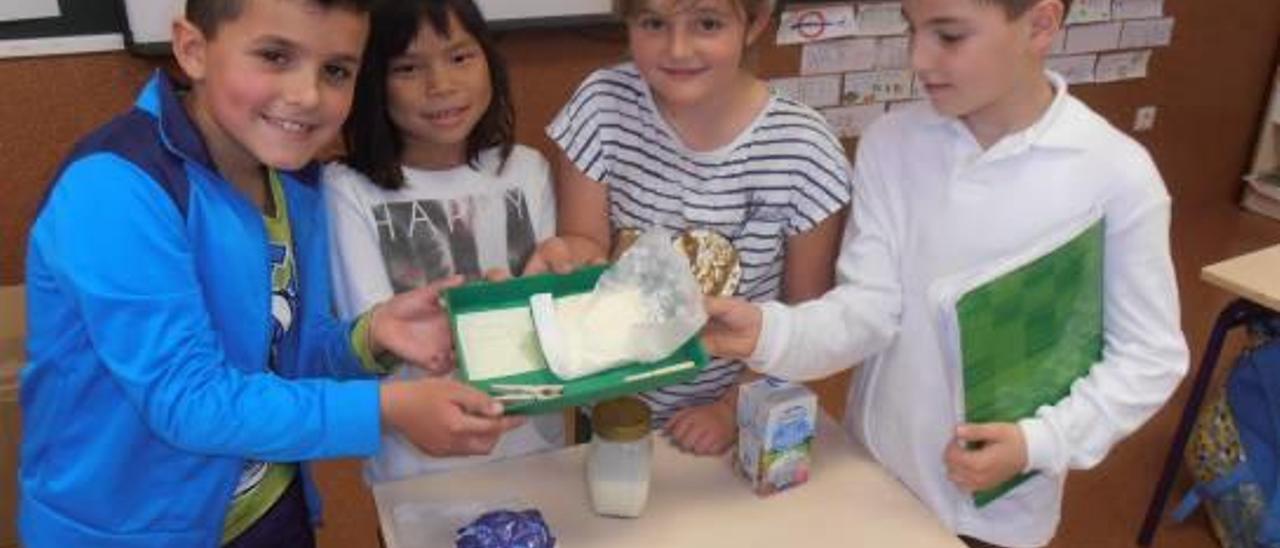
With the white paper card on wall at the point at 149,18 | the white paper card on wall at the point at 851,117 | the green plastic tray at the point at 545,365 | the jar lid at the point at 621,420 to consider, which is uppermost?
the white paper card on wall at the point at 149,18

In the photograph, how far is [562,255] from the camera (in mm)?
1298

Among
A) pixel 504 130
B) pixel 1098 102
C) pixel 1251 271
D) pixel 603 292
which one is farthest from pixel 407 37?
pixel 1098 102

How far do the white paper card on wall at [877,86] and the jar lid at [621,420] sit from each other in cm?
226

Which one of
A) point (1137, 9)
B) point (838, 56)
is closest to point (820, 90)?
point (838, 56)

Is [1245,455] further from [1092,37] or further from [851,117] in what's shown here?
[1092,37]

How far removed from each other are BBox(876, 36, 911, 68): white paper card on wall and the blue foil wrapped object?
2447 mm

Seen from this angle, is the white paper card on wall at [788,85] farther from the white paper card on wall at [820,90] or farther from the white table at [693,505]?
the white table at [693,505]

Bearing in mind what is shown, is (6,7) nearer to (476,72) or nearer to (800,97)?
(476,72)

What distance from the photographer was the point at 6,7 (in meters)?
2.08

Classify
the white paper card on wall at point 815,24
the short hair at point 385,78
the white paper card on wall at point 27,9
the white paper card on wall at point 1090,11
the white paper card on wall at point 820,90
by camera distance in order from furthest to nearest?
1. the white paper card on wall at point 1090,11
2. the white paper card on wall at point 820,90
3. the white paper card on wall at point 815,24
4. the white paper card on wall at point 27,9
5. the short hair at point 385,78

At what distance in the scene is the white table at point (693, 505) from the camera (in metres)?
1.12

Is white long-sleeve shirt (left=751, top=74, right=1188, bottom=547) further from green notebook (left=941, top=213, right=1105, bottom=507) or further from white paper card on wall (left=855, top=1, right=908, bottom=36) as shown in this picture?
white paper card on wall (left=855, top=1, right=908, bottom=36)

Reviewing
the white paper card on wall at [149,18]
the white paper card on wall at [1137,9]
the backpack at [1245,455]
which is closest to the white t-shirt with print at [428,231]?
the white paper card on wall at [149,18]

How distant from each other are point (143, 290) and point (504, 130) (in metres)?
0.61
